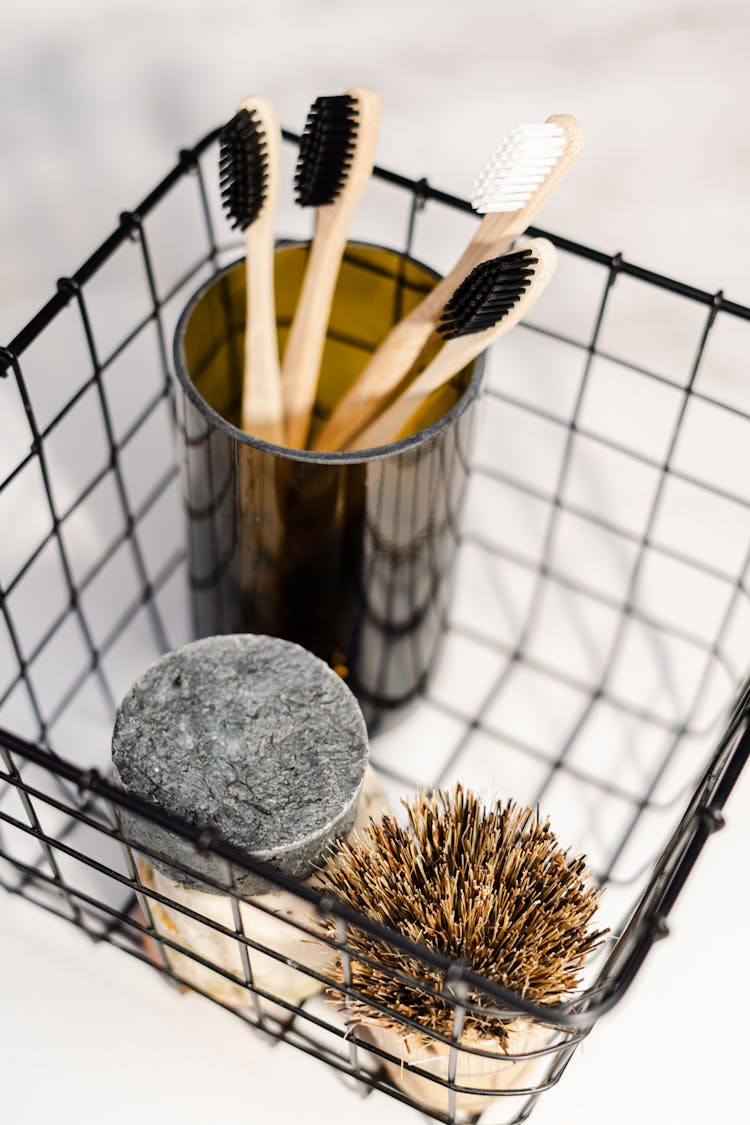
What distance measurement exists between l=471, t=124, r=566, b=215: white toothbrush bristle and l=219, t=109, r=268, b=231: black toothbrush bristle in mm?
57

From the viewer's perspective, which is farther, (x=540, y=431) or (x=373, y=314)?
(x=540, y=431)

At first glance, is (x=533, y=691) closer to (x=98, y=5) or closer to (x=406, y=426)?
(x=406, y=426)

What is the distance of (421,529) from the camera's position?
1.25 ft

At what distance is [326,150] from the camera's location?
1.15 feet

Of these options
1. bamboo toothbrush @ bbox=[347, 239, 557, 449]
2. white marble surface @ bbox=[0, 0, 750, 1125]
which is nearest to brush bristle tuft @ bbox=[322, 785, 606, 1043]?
bamboo toothbrush @ bbox=[347, 239, 557, 449]

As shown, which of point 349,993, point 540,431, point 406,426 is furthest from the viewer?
point 540,431

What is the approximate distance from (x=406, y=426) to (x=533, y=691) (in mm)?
106

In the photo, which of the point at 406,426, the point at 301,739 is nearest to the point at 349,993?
the point at 301,739

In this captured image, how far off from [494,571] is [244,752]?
0.17 meters

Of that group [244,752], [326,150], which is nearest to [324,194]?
[326,150]

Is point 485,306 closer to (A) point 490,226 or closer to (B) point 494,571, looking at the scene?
(A) point 490,226

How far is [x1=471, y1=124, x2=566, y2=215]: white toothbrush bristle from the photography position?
0.32 metres

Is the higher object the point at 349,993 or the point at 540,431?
the point at 540,431

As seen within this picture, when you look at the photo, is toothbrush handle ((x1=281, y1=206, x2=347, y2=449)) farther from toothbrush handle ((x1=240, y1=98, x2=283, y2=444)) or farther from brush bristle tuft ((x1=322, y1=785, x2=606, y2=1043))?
brush bristle tuft ((x1=322, y1=785, x2=606, y2=1043))
